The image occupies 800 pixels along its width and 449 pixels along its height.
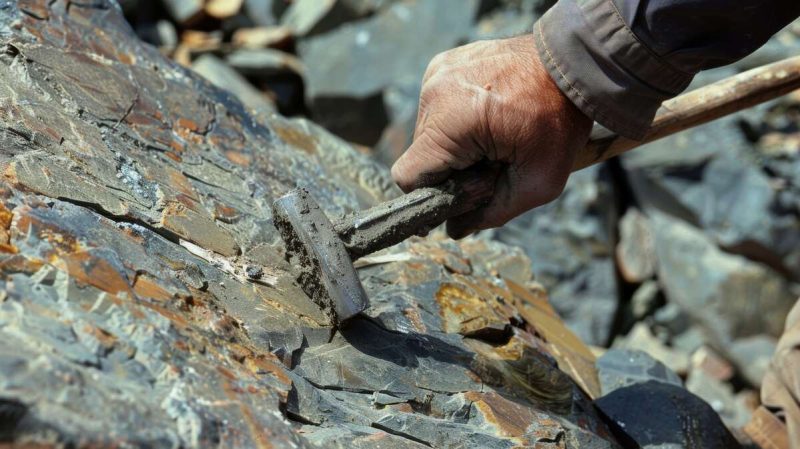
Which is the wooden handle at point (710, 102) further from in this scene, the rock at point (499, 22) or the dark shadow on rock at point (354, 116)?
the dark shadow on rock at point (354, 116)

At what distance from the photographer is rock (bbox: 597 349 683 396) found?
2588 millimetres

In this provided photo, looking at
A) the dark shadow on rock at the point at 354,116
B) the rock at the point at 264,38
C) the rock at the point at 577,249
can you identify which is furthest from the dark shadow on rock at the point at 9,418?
the rock at the point at 264,38

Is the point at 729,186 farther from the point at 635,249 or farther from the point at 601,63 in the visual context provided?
the point at 601,63

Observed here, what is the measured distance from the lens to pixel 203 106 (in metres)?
2.69

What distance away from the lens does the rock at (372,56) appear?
610 centimetres

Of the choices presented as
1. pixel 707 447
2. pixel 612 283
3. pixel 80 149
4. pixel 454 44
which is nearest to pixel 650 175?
pixel 612 283

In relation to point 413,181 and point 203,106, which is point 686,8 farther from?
point 203,106

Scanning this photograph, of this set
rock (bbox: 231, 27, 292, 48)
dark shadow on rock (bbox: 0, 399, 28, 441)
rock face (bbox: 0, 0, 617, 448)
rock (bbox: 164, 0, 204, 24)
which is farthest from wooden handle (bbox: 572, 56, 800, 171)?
rock (bbox: 164, 0, 204, 24)

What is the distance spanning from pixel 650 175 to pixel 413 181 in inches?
145

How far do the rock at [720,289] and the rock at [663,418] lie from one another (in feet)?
9.90

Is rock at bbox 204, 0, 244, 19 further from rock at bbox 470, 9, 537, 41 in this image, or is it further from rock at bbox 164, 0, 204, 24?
rock at bbox 470, 9, 537, 41

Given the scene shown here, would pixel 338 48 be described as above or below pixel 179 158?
above

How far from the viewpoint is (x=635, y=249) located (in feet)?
18.5

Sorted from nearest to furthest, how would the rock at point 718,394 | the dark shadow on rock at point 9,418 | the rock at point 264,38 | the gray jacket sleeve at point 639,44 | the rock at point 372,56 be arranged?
1. the dark shadow on rock at point 9,418
2. the gray jacket sleeve at point 639,44
3. the rock at point 718,394
4. the rock at point 372,56
5. the rock at point 264,38
